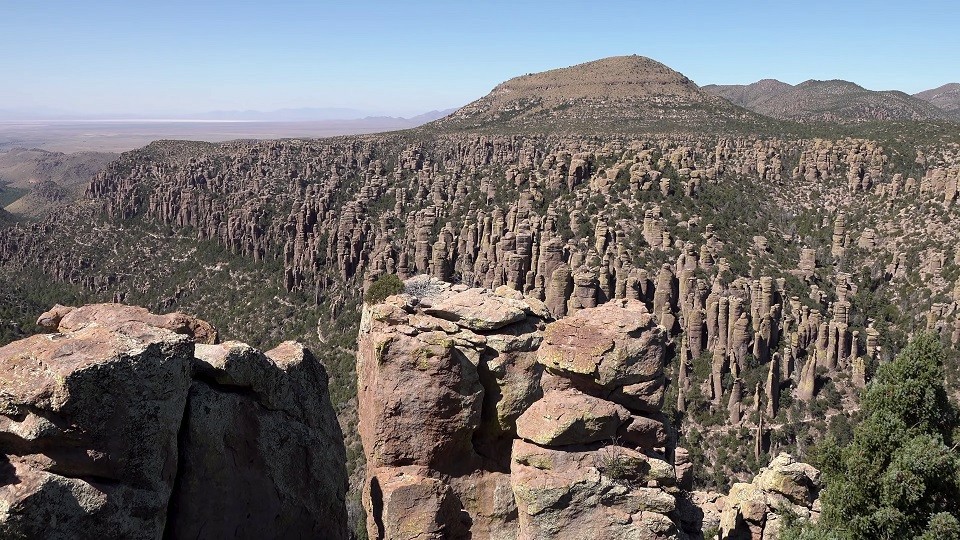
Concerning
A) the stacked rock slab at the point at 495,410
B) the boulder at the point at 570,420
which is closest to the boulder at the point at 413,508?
the stacked rock slab at the point at 495,410

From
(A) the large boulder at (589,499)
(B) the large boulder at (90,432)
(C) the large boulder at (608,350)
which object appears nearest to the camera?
(B) the large boulder at (90,432)

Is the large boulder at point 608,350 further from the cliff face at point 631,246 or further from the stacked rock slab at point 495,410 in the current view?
the cliff face at point 631,246

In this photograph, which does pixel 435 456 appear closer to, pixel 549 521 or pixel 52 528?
pixel 549 521

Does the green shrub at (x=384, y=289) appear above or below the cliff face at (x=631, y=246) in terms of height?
above

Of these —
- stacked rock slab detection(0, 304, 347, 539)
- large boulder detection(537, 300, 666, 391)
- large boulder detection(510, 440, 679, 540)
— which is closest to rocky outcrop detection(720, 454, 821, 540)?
large boulder detection(510, 440, 679, 540)

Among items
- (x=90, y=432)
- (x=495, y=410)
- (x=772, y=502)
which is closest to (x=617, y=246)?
(x=772, y=502)

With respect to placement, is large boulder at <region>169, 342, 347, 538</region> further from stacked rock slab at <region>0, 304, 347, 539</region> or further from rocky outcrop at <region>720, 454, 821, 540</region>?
rocky outcrop at <region>720, 454, 821, 540</region>
